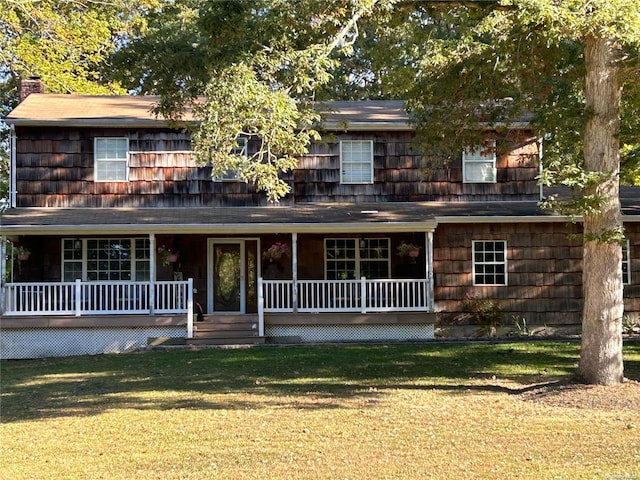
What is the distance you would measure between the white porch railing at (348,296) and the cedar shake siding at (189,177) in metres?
2.61

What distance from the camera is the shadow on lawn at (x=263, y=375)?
1144 cm

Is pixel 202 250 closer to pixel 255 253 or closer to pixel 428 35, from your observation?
pixel 255 253

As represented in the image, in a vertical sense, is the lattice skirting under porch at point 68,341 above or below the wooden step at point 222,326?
below

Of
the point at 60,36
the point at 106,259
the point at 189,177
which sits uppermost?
the point at 60,36

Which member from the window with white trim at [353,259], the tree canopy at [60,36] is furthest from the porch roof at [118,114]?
the window with white trim at [353,259]

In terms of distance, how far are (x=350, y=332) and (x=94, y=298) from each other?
6313mm

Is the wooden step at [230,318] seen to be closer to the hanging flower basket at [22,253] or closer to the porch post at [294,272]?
the porch post at [294,272]

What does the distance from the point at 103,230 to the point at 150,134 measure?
357 cm

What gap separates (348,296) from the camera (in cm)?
1975

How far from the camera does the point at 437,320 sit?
1930 centimetres

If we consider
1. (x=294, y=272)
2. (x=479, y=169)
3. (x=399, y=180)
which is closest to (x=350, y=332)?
(x=294, y=272)

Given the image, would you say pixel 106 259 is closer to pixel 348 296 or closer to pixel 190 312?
pixel 190 312

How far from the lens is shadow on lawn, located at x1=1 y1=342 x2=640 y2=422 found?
37.5ft

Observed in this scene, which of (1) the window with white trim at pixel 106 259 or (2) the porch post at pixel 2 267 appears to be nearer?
(2) the porch post at pixel 2 267
